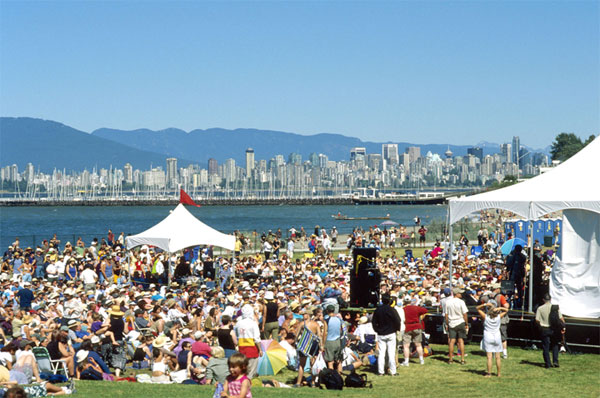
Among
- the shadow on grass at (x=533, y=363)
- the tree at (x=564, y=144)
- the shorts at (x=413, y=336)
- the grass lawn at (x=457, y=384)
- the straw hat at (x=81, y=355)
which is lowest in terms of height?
the grass lawn at (x=457, y=384)

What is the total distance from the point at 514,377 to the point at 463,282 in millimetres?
8123

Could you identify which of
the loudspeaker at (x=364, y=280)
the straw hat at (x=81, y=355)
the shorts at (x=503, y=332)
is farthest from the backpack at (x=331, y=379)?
the loudspeaker at (x=364, y=280)

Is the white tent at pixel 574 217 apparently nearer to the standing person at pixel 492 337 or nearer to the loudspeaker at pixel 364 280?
the loudspeaker at pixel 364 280

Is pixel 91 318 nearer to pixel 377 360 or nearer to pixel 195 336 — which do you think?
pixel 195 336

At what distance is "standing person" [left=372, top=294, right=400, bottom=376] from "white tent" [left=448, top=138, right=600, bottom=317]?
3.98 meters

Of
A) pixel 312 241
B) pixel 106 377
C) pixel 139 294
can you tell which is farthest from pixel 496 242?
pixel 106 377

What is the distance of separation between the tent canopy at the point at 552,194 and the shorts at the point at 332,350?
17.2ft

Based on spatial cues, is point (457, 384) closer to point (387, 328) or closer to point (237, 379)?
point (387, 328)

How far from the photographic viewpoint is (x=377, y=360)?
13.1 meters

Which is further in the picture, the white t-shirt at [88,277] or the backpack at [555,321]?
the white t-shirt at [88,277]

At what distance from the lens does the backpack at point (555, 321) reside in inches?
498

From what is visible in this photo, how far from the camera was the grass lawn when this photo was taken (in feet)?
36.7

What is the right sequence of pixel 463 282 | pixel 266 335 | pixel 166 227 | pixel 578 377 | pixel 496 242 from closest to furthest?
1. pixel 578 377
2. pixel 266 335
3. pixel 463 282
4. pixel 166 227
5. pixel 496 242

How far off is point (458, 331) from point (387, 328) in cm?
164
